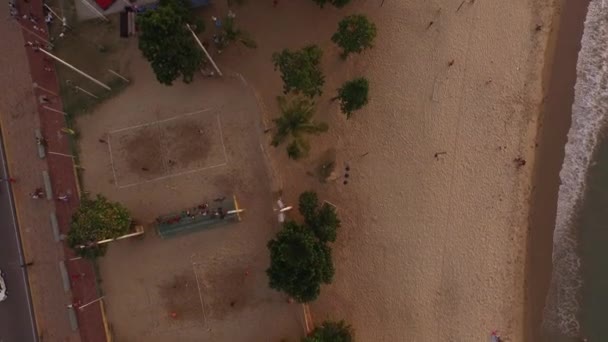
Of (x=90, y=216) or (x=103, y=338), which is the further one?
Result: (x=103, y=338)

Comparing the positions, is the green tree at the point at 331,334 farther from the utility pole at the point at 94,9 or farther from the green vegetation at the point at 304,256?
the utility pole at the point at 94,9

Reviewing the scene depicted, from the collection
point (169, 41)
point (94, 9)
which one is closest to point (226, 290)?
point (169, 41)

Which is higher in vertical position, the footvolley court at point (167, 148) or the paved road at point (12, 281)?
the footvolley court at point (167, 148)

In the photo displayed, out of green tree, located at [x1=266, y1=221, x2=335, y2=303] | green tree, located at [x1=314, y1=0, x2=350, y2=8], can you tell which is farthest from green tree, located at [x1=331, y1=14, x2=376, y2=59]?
green tree, located at [x1=266, y1=221, x2=335, y2=303]

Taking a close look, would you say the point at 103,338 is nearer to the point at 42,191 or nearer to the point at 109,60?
the point at 42,191

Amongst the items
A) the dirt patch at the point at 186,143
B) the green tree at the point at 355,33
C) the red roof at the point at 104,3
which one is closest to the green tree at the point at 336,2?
the green tree at the point at 355,33

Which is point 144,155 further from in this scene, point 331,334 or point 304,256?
point 331,334

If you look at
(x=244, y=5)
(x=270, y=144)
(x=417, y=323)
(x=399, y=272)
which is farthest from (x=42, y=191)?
(x=417, y=323)
